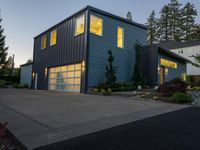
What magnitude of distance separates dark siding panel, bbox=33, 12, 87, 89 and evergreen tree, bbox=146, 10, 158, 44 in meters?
29.0

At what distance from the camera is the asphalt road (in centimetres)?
249

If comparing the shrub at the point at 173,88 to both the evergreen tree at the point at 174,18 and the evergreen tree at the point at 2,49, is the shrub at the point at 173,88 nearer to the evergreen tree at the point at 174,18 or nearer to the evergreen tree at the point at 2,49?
the evergreen tree at the point at 2,49

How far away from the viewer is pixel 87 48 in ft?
Answer: 38.9

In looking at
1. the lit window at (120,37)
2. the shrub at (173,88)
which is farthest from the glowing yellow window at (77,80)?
the shrub at (173,88)

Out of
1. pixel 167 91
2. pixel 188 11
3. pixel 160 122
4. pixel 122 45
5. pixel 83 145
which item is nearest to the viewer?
pixel 83 145

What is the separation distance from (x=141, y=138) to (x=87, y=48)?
9.59 meters

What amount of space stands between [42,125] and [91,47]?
9.07 meters

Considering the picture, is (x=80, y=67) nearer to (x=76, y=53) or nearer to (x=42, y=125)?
(x=76, y=53)

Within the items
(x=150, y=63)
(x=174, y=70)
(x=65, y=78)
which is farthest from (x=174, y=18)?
(x=65, y=78)

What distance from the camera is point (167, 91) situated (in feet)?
26.9

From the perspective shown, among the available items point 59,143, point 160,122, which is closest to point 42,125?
point 59,143

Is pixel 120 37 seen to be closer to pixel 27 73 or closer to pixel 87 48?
pixel 87 48

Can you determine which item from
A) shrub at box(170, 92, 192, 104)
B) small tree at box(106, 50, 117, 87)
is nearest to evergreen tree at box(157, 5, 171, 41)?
small tree at box(106, 50, 117, 87)

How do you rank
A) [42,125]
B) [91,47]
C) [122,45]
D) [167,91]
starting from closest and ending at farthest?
1. [42,125]
2. [167,91]
3. [91,47]
4. [122,45]
